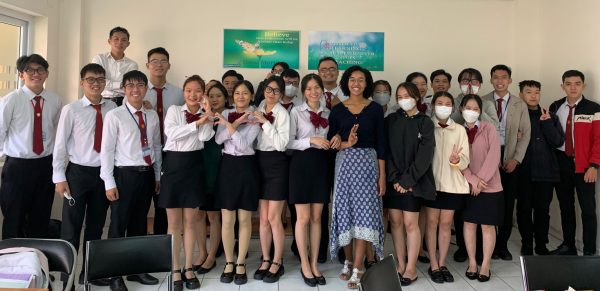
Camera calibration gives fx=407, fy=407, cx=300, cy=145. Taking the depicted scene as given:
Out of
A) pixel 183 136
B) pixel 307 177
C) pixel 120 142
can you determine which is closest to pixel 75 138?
pixel 120 142

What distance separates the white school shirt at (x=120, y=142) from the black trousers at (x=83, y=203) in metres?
0.15

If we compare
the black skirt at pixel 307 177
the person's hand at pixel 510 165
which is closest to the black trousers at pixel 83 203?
the black skirt at pixel 307 177

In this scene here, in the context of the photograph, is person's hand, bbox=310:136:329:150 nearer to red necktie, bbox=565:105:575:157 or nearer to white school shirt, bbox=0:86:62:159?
white school shirt, bbox=0:86:62:159

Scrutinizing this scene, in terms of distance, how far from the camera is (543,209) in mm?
4387

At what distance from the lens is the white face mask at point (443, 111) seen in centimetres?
348

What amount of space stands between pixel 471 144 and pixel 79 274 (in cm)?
371

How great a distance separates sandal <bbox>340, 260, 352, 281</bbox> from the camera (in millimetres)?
3682

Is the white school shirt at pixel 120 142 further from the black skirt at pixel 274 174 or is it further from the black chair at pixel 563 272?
Answer: the black chair at pixel 563 272

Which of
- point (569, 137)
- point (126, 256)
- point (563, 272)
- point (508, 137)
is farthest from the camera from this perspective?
point (569, 137)

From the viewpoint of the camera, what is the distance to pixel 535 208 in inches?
175

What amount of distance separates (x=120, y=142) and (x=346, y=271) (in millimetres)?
2257

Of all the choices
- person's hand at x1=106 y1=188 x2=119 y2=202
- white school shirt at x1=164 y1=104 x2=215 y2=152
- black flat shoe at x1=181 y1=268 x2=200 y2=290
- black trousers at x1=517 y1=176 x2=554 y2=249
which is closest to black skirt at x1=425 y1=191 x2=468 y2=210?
black trousers at x1=517 y1=176 x2=554 y2=249

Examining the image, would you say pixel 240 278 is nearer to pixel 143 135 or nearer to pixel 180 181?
pixel 180 181

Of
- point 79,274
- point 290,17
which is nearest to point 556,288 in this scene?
point 79,274
